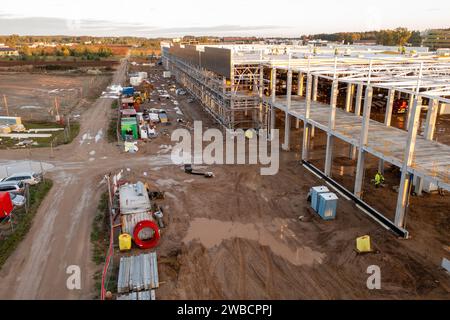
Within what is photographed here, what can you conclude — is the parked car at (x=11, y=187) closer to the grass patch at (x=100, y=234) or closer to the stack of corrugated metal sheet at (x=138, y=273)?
the grass patch at (x=100, y=234)

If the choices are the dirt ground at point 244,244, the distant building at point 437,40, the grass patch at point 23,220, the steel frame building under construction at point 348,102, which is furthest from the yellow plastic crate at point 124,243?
the distant building at point 437,40

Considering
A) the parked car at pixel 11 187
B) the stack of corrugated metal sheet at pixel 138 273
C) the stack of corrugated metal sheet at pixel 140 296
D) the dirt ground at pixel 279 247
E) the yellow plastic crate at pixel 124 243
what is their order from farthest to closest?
the parked car at pixel 11 187 < the yellow plastic crate at pixel 124 243 < the dirt ground at pixel 279 247 < the stack of corrugated metal sheet at pixel 138 273 < the stack of corrugated metal sheet at pixel 140 296

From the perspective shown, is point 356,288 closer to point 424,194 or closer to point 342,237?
point 342,237

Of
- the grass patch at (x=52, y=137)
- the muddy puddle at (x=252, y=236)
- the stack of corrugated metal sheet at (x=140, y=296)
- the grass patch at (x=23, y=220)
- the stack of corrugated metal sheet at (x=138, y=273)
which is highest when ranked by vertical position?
the grass patch at (x=52, y=137)

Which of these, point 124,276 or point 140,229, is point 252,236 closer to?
point 140,229

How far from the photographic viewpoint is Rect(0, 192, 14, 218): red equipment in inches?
744

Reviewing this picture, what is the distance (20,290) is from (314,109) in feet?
78.8

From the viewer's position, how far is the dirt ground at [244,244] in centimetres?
1377

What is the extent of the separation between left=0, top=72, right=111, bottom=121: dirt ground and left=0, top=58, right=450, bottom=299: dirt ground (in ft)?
84.4

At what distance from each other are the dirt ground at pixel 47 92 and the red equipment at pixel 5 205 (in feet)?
86.7

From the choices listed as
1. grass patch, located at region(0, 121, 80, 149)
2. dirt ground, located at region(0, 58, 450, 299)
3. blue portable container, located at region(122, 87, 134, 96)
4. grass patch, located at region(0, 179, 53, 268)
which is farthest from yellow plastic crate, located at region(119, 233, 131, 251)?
blue portable container, located at region(122, 87, 134, 96)

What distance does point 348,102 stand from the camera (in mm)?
31281

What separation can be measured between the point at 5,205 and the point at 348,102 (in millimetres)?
26586

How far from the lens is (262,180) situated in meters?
24.2
